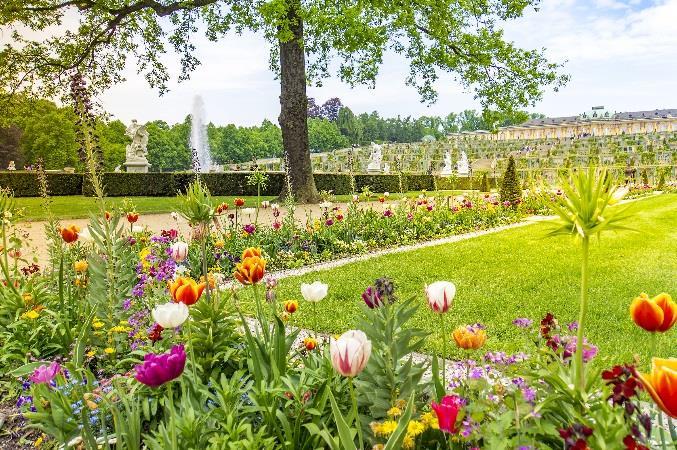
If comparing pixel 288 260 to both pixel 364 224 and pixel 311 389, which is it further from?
pixel 311 389

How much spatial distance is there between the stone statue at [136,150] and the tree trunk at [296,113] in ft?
40.8

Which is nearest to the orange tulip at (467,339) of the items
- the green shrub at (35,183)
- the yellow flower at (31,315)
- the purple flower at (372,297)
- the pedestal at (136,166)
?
the purple flower at (372,297)

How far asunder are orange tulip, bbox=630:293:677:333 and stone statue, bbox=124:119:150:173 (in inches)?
1018

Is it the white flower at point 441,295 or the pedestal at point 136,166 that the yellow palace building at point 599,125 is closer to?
the pedestal at point 136,166

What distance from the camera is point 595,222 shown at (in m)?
1.49

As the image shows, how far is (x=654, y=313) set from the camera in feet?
4.98

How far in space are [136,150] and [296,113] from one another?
535 inches

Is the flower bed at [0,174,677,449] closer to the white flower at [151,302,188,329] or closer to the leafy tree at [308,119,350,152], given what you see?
the white flower at [151,302,188,329]

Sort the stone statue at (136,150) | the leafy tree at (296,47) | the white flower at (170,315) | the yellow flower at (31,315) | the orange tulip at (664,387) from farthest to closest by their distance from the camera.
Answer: the stone statue at (136,150)
the leafy tree at (296,47)
the yellow flower at (31,315)
the white flower at (170,315)
the orange tulip at (664,387)

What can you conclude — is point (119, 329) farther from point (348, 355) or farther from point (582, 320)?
point (582, 320)

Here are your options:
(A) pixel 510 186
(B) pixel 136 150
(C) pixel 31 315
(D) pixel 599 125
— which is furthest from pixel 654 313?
(D) pixel 599 125

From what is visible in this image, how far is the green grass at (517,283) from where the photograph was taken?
4.43 metres

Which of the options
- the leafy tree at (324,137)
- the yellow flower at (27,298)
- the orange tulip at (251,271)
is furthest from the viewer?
the leafy tree at (324,137)

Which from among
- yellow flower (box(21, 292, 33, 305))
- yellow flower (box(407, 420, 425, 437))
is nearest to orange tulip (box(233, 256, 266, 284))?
yellow flower (box(407, 420, 425, 437))
